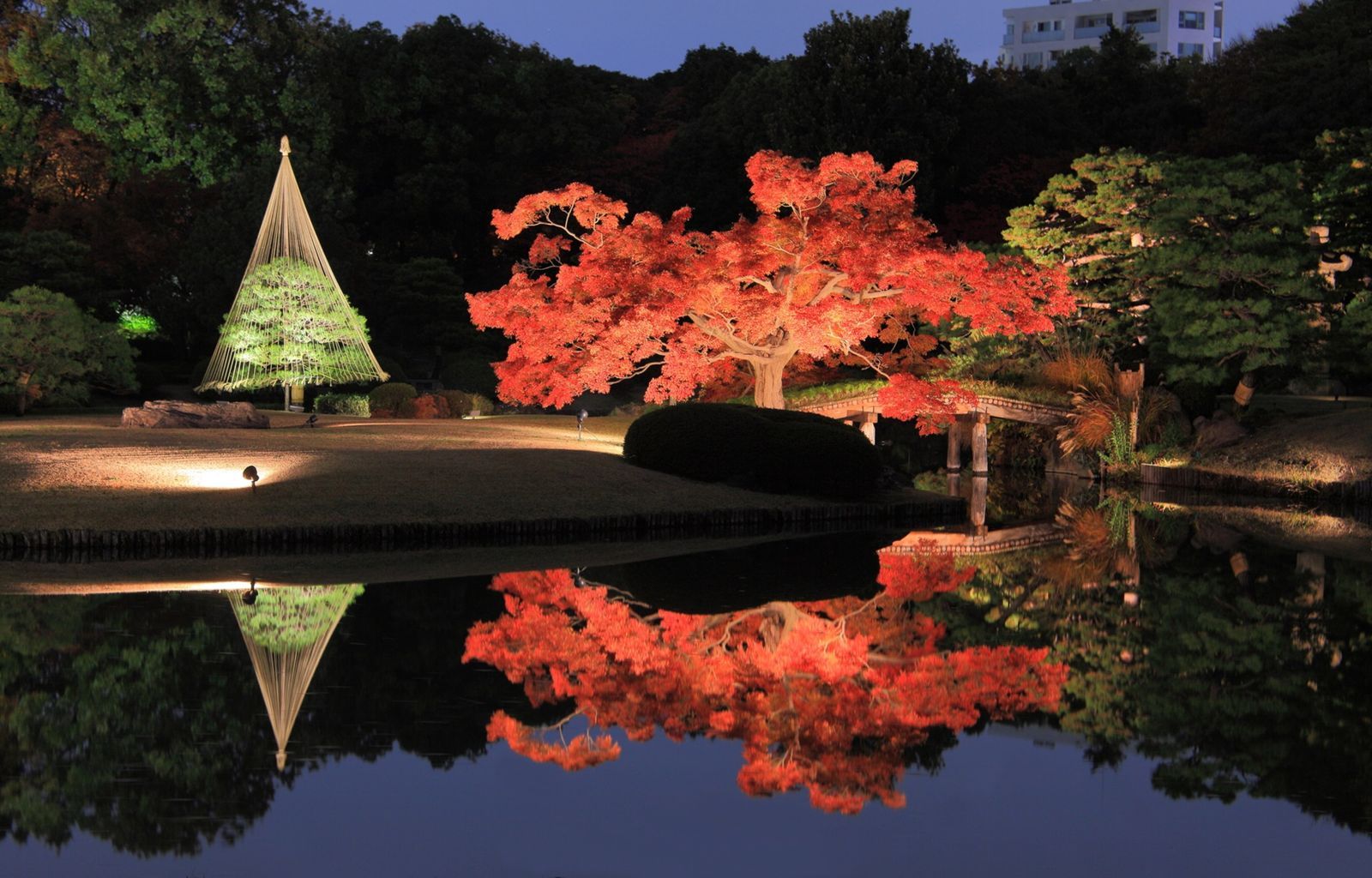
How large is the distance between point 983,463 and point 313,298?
1368 cm

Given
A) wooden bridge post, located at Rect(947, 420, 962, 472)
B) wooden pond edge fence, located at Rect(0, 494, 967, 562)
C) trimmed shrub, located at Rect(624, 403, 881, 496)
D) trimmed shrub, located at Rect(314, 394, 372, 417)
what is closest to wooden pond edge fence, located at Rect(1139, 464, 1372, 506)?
wooden bridge post, located at Rect(947, 420, 962, 472)

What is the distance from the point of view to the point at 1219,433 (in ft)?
81.6

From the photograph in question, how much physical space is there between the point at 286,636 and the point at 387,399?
20815 millimetres

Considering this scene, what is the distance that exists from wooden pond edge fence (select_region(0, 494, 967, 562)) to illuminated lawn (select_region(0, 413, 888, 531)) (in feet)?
0.42

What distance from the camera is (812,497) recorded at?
17719mm

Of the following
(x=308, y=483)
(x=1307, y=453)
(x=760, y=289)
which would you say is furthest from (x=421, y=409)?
(x=1307, y=453)

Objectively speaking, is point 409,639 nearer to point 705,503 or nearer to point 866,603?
point 866,603

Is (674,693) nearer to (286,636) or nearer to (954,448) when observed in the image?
(286,636)

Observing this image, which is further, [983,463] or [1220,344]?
[983,463]

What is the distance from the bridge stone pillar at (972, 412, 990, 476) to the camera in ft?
88.2

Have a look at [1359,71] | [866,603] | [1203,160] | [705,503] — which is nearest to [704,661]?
[866,603]

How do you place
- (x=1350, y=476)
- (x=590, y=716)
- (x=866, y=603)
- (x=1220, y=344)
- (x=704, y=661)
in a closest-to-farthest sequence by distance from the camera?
(x=590, y=716) → (x=704, y=661) → (x=866, y=603) → (x=1350, y=476) → (x=1220, y=344)

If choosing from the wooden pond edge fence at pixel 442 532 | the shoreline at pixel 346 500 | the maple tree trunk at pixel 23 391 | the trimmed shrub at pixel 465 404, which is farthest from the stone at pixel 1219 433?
the maple tree trunk at pixel 23 391

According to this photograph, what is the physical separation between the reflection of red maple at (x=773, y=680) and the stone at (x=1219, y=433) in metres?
15.7
